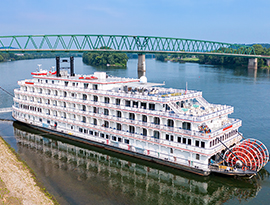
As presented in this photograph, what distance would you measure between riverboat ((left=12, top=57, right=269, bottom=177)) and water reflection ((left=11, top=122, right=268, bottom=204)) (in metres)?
1.28

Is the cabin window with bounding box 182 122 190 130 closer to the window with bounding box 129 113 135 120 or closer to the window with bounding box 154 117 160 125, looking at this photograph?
the window with bounding box 154 117 160 125

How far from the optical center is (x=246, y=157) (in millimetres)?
30109

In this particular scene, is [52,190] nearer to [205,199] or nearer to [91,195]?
[91,195]

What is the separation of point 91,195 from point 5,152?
14879mm

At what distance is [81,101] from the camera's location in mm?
40750

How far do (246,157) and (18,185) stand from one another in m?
23.9

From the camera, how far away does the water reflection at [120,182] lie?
28031 mm

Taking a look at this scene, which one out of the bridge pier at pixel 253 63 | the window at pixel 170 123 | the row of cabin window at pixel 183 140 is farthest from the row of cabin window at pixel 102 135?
the bridge pier at pixel 253 63

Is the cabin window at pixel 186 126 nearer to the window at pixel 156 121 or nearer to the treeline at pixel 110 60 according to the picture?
the window at pixel 156 121

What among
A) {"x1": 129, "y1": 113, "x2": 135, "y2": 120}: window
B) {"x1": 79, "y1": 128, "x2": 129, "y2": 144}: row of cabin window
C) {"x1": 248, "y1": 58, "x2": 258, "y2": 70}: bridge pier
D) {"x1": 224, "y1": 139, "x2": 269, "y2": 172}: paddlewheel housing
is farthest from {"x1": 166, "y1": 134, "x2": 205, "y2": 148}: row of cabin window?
{"x1": 248, "y1": 58, "x2": 258, "y2": 70}: bridge pier

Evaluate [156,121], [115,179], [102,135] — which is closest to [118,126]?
[102,135]

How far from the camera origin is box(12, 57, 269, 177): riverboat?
98.7 ft

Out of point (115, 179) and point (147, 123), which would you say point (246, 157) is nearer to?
point (147, 123)

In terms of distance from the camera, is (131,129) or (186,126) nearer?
(186,126)
